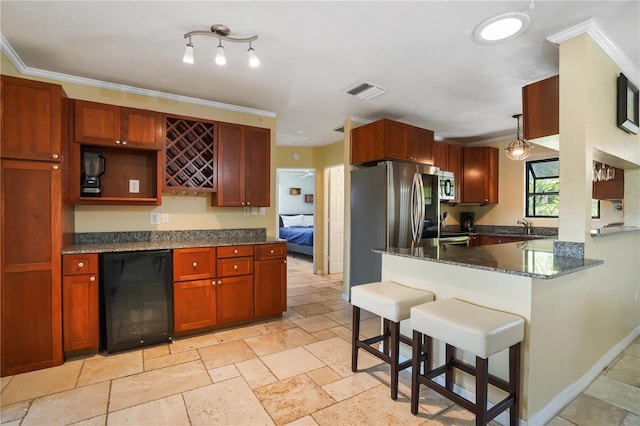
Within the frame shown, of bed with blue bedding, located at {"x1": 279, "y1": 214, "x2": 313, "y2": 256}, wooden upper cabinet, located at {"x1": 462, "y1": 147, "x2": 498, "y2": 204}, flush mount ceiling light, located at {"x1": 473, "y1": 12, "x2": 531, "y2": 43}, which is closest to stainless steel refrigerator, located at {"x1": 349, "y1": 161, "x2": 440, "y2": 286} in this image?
wooden upper cabinet, located at {"x1": 462, "y1": 147, "x2": 498, "y2": 204}

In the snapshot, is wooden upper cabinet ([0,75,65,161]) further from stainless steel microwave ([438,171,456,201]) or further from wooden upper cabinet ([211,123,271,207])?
stainless steel microwave ([438,171,456,201])

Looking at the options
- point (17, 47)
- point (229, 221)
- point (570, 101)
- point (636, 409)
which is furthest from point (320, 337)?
point (17, 47)

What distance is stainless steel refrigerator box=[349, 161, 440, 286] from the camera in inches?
148

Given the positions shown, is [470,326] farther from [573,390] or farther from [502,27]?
[502,27]

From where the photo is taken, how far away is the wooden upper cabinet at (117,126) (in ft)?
9.48

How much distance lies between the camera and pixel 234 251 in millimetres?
3281

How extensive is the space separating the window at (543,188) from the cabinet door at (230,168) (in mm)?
4530

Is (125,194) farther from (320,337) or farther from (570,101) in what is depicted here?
(570,101)

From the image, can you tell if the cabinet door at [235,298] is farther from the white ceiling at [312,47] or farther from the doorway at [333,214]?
the doorway at [333,214]

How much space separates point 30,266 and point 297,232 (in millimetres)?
5953

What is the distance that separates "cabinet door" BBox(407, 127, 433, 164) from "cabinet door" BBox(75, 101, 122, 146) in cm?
324

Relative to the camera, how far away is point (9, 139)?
234cm

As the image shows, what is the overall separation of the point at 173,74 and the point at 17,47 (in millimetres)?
1096

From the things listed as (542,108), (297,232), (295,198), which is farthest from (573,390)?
(295,198)
